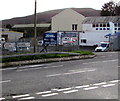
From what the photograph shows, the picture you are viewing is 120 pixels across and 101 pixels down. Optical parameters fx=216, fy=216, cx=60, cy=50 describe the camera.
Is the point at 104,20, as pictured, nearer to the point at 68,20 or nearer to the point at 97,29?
the point at 97,29

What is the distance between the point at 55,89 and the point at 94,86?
5.65 ft

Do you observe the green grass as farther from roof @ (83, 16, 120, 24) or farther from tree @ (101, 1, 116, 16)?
tree @ (101, 1, 116, 16)

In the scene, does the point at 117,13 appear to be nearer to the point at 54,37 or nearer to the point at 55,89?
the point at 54,37

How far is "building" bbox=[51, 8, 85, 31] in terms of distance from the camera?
71.1m

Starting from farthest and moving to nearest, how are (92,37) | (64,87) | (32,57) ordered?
(92,37) < (32,57) < (64,87)

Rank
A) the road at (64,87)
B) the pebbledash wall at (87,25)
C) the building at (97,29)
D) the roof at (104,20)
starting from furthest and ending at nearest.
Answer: the roof at (104,20), the pebbledash wall at (87,25), the building at (97,29), the road at (64,87)

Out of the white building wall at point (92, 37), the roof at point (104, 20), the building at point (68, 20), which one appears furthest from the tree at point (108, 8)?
the white building wall at point (92, 37)

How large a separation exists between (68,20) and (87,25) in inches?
385

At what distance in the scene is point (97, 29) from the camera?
201 ft

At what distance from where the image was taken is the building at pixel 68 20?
71125 mm

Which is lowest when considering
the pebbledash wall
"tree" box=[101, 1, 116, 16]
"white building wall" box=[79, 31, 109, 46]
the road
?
the road

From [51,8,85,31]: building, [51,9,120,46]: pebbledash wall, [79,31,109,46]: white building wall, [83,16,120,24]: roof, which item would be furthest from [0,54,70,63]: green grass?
[51,8,85,31]: building

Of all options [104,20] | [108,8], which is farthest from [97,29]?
[108,8]

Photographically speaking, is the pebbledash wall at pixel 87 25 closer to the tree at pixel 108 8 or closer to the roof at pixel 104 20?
the roof at pixel 104 20
